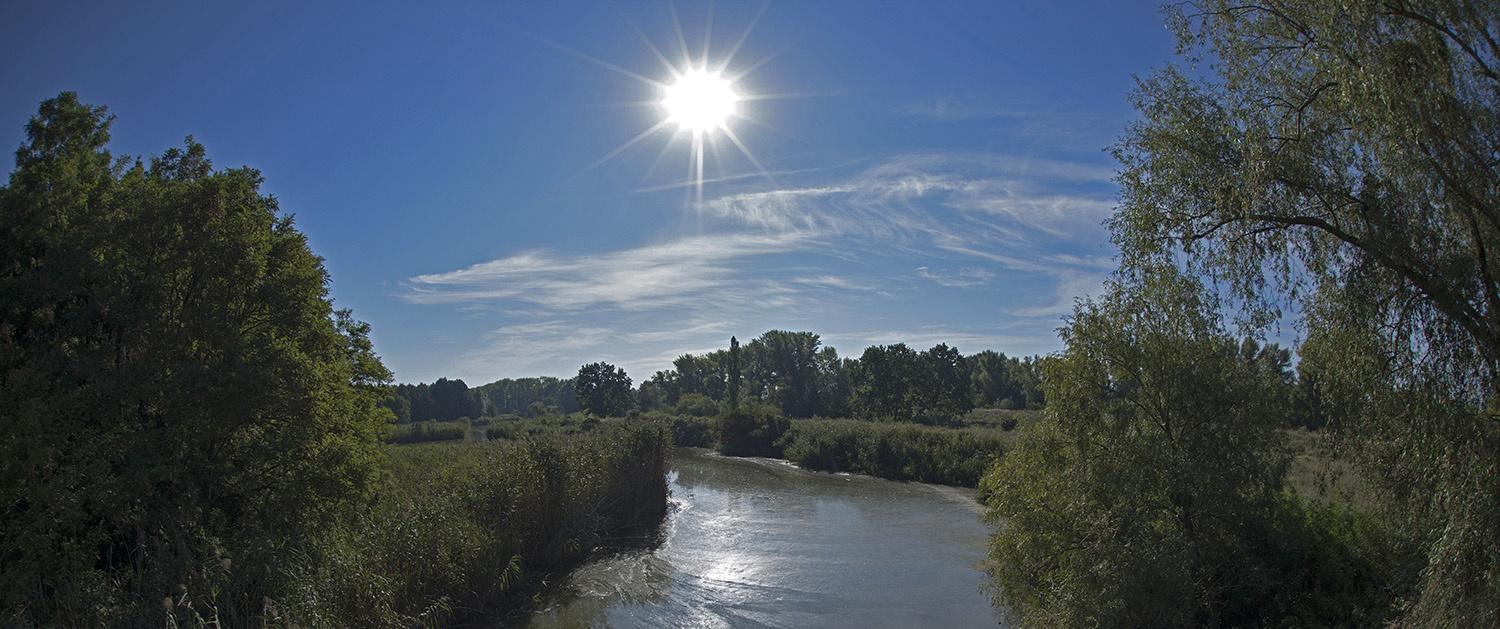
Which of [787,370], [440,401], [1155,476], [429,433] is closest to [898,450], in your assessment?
[1155,476]

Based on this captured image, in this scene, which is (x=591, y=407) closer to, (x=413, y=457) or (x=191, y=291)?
(x=413, y=457)

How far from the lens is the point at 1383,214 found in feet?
21.5

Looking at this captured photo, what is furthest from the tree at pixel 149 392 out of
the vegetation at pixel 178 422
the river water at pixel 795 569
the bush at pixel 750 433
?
the bush at pixel 750 433

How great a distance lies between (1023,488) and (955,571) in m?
6.12

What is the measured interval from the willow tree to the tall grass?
458 inches

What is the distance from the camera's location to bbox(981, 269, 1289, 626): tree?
7.85 metres

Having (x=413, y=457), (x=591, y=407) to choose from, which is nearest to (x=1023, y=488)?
(x=413, y=457)

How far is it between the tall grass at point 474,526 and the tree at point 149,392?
74 centimetres

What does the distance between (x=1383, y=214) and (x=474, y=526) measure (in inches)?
549

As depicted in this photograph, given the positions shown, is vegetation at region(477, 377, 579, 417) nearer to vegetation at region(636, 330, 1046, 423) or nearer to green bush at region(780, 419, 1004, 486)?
vegetation at region(636, 330, 1046, 423)

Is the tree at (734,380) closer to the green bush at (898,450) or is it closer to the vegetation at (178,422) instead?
the green bush at (898,450)

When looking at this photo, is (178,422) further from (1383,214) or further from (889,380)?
(889,380)

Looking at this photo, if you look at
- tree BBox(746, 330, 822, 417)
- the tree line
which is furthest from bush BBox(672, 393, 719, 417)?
tree BBox(746, 330, 822, 417)

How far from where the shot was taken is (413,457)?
1862 cm
